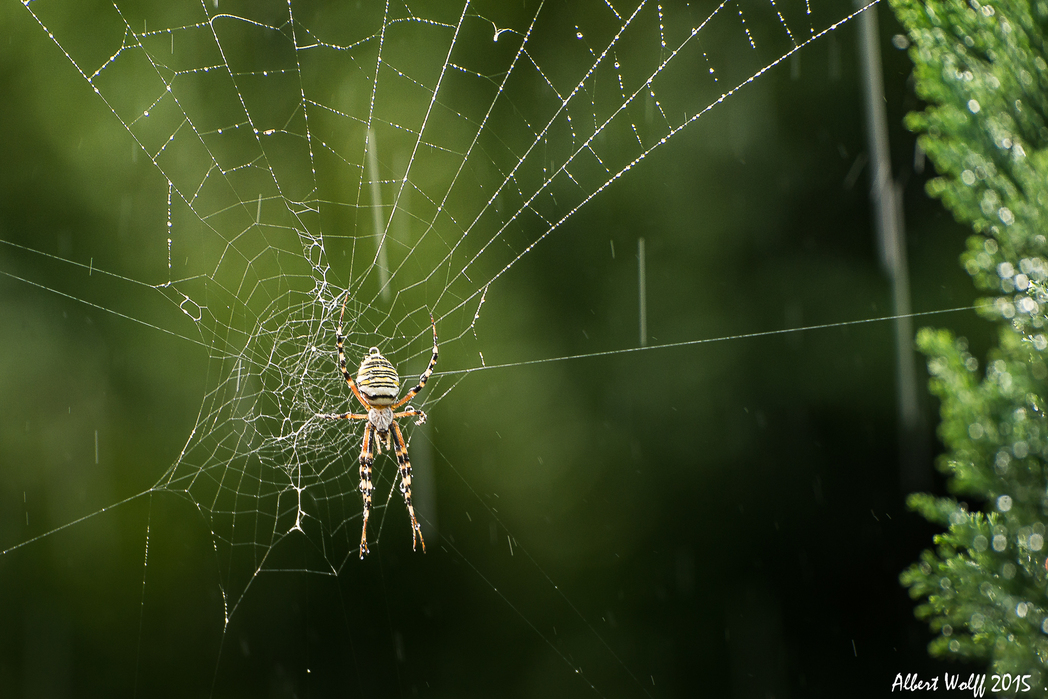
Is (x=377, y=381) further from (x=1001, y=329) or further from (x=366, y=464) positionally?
(x=1001, y=329)

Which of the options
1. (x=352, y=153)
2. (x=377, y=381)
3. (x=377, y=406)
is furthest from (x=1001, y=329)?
(x=352, y=153)

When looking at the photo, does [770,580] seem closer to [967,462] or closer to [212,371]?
[967,462]

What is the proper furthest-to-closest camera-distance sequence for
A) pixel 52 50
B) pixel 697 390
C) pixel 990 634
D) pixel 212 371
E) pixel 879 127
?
pixel 52 50
pixel 212 371
pixel 697 390
pixel 879 127
pixel 990 634

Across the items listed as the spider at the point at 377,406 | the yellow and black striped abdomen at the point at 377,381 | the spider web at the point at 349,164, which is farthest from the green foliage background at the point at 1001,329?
the spider web at the point at 349,164

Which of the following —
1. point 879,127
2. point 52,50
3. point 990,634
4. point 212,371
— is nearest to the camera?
point 990,634

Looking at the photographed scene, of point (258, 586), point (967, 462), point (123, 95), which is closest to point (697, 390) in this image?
point (967, 462)

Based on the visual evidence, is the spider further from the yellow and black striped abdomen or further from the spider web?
the spider web

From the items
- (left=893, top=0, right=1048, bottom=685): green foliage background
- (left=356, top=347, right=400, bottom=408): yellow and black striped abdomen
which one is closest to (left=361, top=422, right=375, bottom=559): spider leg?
(left=356, top=347, right=400, bottom=408): yellow and black striped abdomen
